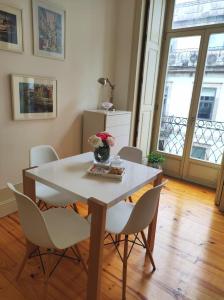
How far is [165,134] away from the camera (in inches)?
159

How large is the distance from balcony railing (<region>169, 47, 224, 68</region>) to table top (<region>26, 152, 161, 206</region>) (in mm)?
2369

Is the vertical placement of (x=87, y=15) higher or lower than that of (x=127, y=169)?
higher

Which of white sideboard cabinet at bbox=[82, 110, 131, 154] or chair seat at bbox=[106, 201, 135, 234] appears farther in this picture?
white sideboard cabinet at bbox=[82, 110, 131, 154]

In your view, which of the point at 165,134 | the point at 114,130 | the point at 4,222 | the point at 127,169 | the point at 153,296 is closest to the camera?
the point at 153,296

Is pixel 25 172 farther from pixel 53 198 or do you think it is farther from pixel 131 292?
pixel 131 292

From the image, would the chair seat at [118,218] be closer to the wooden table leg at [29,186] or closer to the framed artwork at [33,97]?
the wooden table leg at [29,186]

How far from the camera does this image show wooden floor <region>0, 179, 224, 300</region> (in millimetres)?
1612

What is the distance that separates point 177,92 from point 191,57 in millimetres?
559

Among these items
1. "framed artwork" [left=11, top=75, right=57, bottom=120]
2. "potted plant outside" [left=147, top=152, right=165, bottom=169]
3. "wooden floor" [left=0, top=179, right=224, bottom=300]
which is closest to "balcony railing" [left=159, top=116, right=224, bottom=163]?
"potted plant outside" [left=147, top=152, right=165, bottom=169]

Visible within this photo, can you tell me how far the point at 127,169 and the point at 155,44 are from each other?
2465mm

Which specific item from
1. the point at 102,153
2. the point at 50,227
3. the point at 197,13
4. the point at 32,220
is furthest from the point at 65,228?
the point at 197,13

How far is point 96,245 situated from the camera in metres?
1.31

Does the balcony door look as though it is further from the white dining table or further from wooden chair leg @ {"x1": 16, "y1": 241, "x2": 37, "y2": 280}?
wooden chair leg @ {"x1": 16, "y1": 241, "x2": 37, "y2": 280}

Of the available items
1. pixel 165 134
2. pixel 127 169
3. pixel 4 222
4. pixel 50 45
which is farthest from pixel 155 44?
pixel 4 222
